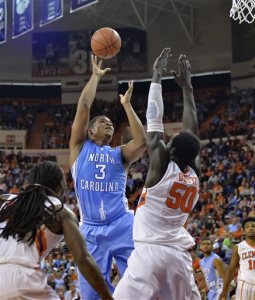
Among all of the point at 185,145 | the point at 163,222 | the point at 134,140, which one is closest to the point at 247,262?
the point at 134,140

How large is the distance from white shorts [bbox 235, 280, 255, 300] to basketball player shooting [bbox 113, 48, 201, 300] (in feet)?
9.89

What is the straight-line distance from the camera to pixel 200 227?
53.7 ft

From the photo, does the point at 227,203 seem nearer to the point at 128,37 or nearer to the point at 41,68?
the point at 128,37

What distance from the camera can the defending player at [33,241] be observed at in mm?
3535

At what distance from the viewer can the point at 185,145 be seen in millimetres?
4469

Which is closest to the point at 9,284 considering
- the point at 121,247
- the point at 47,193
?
the point at 47,193

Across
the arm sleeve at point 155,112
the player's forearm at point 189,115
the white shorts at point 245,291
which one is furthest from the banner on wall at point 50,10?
the arm sleeve at point 155,112

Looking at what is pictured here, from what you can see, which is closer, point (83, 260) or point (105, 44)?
point (83, 260)

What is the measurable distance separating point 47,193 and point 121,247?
202 centimetres

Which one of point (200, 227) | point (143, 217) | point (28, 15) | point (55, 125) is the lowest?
point (200, 227)

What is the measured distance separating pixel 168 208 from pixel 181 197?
124 millimetres

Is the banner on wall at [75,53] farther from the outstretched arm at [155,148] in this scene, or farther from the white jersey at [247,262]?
the outstretched arm at [155,148]

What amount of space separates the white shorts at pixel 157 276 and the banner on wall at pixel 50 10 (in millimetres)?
14232

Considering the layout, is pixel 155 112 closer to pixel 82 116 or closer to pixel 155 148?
pixel 155 148
